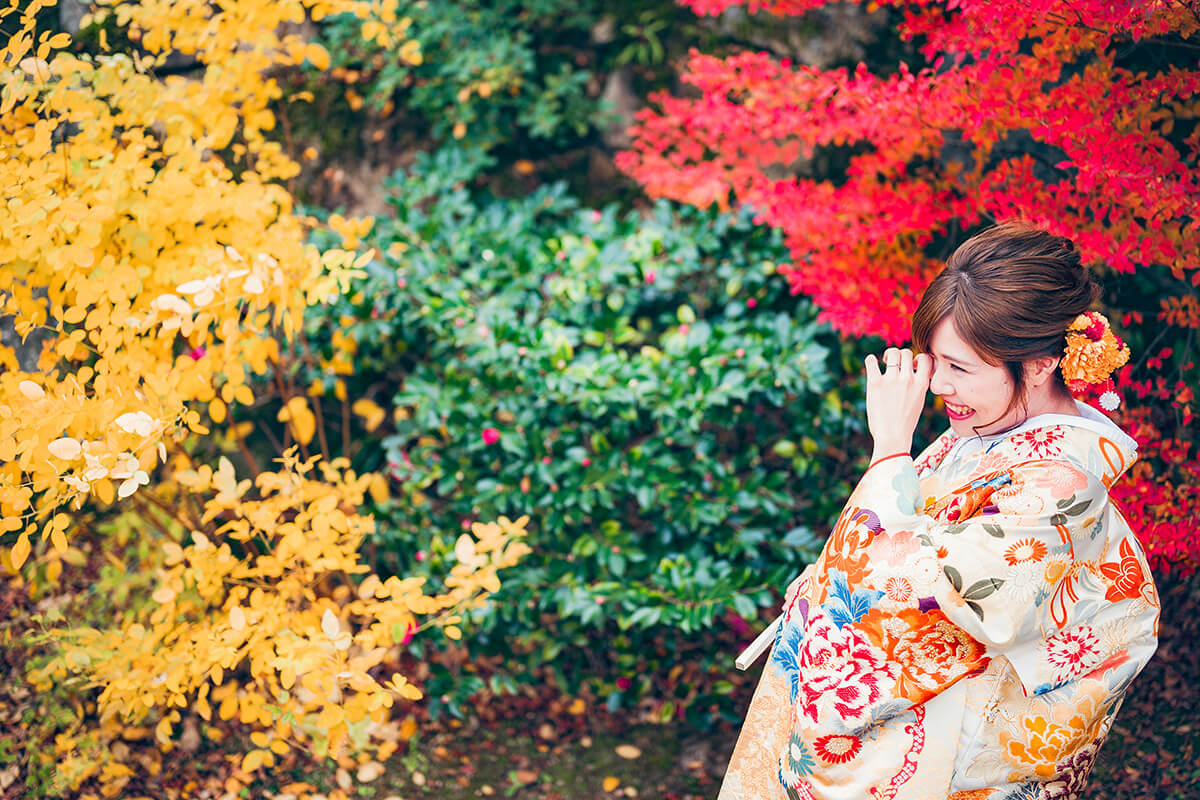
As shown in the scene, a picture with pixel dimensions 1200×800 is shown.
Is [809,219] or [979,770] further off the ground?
[809,219]

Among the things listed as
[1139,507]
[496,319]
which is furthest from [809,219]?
[1139,507]

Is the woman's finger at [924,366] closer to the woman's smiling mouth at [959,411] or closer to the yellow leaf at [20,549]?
the woman's smiling mouth at [959,411]

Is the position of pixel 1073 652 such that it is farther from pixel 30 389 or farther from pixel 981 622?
pixel 30 389

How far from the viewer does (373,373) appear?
13.3ft

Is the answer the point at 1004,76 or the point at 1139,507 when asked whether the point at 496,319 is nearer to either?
the point at 1004,76

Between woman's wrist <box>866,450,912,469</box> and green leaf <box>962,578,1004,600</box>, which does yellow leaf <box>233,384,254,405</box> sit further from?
green leaf <box>962,578,1004,600</box>

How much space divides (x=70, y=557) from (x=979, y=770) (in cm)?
329

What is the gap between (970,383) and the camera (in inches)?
64.7

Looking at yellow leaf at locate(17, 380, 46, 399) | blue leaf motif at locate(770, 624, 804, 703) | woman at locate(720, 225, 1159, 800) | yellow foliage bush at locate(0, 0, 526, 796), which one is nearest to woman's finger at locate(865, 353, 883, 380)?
woman at locate(720, 225, 1159, 800)

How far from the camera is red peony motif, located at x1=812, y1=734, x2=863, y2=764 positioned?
1.75m

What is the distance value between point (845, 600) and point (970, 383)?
50 centimetres

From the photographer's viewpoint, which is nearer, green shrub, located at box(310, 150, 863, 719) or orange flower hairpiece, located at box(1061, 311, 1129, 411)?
orange flower hairpiece, located at box(1061, 311, 1129, 411)

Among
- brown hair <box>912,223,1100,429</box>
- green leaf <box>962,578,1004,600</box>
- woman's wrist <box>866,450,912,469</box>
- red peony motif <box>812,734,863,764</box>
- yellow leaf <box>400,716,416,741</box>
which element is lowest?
yellow leaf <box>400,716,416,741</box>

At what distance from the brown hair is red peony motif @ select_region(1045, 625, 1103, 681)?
454 mm
